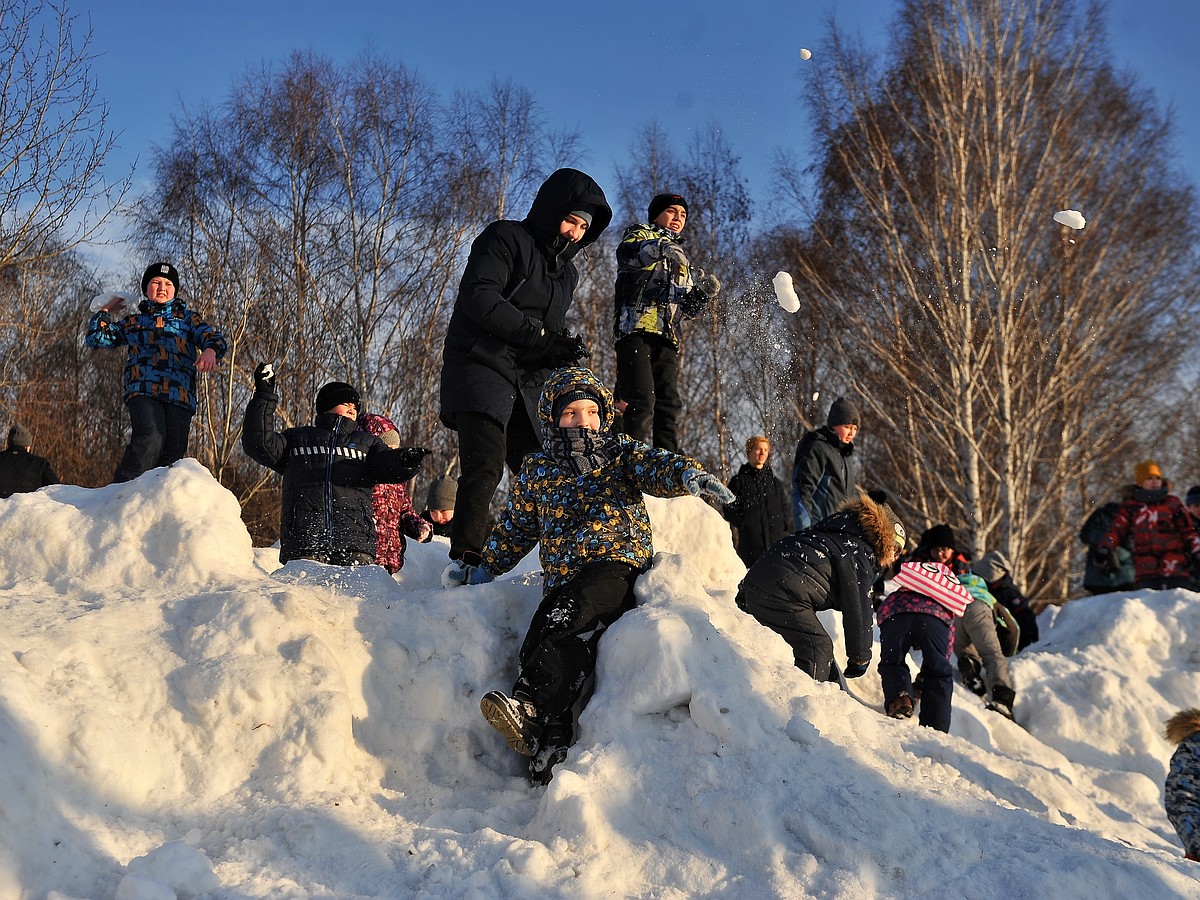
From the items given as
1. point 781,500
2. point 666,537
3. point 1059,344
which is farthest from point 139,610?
point 1059,344

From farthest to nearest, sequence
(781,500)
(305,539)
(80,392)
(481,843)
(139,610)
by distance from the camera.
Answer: (80,392), (781,500), (305,539), (139,610), (481,843)

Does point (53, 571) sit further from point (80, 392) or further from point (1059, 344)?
point (80, 392)

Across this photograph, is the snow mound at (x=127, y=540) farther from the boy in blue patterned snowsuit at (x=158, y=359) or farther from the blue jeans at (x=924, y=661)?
the blue jeans at (x=924, y=661)

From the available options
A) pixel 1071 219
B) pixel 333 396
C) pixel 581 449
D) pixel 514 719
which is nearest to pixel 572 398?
pixel 581 449

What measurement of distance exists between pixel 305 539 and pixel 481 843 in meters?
2.40

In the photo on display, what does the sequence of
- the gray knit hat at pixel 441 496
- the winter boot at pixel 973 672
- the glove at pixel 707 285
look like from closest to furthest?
1. the glove at pixel 707 285
2. the winter boot at pixel 973 672
3. the gray knit hat at pixel 441 496

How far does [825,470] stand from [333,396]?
3.51m

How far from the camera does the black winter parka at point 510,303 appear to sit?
13.5ft

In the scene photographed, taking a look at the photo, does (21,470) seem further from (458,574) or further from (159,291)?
(458,574)

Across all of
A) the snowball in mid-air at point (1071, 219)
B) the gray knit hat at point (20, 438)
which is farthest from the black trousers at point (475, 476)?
the snowball in mid-air at point (1071, 219)

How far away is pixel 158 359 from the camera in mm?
5719

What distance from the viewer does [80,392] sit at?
802 inches

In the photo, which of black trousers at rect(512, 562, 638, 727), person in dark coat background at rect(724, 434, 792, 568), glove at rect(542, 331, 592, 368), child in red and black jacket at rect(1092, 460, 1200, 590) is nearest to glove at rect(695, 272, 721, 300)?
glove at rect(542, 331, 592, 368)

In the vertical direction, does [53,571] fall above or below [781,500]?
below
